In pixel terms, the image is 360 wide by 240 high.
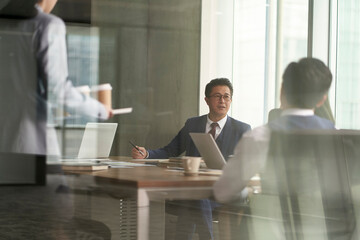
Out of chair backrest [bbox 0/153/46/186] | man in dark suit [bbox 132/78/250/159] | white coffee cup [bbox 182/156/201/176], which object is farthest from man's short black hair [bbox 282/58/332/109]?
chair backrest [bbox 0/153/46/186]

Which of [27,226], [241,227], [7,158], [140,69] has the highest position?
[140,69]

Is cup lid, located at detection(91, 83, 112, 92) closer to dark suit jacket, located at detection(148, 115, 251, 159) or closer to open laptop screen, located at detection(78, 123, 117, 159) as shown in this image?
open laptop screen, located at detection(78, 123, 117, 159)

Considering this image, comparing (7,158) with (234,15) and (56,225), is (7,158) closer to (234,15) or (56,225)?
(56,225)

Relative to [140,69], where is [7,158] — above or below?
below

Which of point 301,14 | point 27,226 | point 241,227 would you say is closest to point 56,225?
point 27,226

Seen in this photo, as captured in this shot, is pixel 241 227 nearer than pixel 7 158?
Yes

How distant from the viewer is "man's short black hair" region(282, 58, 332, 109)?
9.33 feet

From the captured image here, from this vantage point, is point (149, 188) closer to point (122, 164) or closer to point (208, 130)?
point (122, 164)

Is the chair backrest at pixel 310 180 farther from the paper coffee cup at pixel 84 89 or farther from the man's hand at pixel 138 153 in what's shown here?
the paper coffee cup at pixel 84 89

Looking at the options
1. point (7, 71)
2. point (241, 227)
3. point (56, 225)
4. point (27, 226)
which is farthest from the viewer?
point (27, 226)

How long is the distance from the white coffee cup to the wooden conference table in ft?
0.08

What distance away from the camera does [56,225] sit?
3.45m

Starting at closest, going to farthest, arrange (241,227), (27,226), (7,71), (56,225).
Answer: (241,227) < (7,71) < (56,225) < (27,226)

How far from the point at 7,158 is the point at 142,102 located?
827 millimetres
